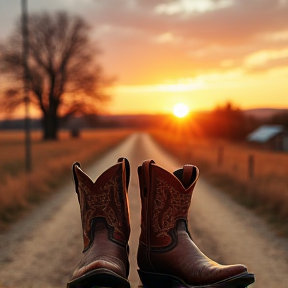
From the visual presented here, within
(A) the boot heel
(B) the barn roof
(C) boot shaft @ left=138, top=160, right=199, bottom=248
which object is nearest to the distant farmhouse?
(B) the barn roof

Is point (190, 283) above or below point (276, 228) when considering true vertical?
above

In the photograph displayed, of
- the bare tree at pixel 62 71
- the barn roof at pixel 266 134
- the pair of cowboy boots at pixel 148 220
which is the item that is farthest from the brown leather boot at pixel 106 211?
the barn roof at pixel 266 134

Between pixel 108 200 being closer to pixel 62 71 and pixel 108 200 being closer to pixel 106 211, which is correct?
pixel 106 211

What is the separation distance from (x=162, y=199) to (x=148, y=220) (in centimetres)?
12

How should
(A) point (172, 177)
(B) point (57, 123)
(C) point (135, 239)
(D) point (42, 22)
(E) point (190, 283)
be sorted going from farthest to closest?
(B) point (57, 123) → (D) point (42, 22) → (C) point (135, 239) → (A) point (172, 177) → (E) point (190, 283)

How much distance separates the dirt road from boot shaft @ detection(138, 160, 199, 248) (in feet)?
5.34

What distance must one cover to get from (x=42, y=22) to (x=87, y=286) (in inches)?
1419

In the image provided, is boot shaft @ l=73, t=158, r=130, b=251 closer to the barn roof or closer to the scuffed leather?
the scuffed leather

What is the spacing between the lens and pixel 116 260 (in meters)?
1.94

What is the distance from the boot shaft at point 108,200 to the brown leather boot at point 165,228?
0.34 ft

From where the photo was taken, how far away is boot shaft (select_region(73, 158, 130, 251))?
216cm

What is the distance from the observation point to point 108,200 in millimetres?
2174

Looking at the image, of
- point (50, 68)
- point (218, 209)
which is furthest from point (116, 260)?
point (50, 68)

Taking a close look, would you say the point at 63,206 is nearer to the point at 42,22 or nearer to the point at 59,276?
the point at 59,276
